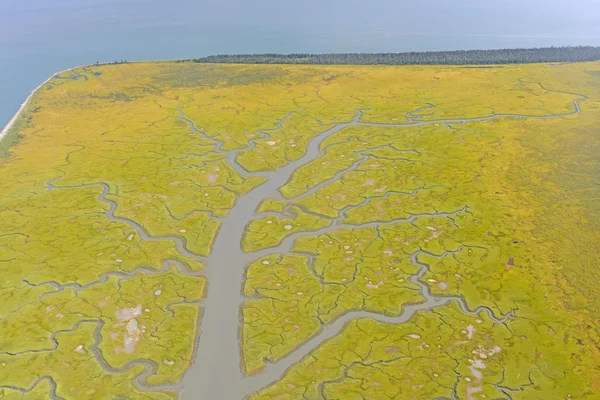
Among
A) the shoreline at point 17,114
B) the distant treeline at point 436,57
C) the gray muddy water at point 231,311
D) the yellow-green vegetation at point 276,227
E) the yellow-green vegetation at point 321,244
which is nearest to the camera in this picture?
the gray muddy water at point 231,311

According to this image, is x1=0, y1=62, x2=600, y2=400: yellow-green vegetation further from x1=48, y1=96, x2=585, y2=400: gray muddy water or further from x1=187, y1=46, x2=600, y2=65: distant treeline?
x1=187, y1=46, x2=600, y2=65: distant treeline

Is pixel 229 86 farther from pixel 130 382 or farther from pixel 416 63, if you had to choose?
pixel 130 382

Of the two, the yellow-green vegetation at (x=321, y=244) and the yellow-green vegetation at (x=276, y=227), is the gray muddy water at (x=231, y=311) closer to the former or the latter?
the yellow-green vegetation at (x=321, y=244)

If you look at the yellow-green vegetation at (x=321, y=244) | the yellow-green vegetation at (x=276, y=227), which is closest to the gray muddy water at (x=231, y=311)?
the yellow-green vegetation at (x=321, y=244)

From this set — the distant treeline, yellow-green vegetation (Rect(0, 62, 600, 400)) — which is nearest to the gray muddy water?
yellow-green vegetation (Rect(0, 62, 600, 400))

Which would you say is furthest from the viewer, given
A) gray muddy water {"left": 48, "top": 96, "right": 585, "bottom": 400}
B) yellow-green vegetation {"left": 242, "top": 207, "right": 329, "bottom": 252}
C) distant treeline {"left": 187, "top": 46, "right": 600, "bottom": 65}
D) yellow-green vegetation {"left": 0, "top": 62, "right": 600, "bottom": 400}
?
distant treeline {"left": 187, "top": 46, "right": 600, "bottom": 65}
